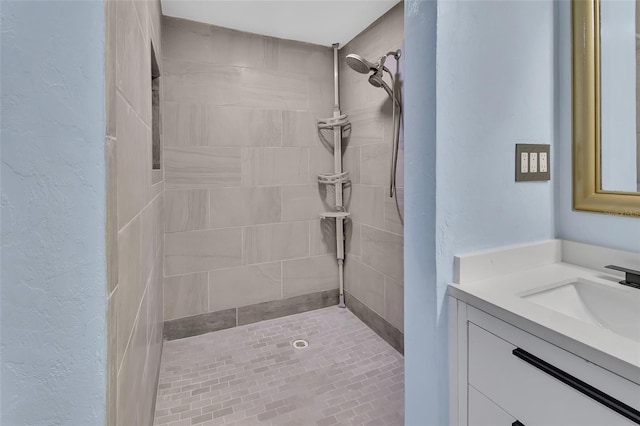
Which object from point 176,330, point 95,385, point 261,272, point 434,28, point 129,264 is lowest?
point 176,330

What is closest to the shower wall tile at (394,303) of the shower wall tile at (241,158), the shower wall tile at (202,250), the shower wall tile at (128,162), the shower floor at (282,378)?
the shower floor at (282,378)

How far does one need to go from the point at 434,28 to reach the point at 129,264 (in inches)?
39.6

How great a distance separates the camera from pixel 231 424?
1426 millimetres

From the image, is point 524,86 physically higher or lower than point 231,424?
higher

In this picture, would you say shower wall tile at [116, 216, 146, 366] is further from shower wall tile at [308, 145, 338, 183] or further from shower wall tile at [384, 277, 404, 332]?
shower wall tile at [308, 145, 338, 183]

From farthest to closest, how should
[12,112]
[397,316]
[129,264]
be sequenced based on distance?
[397,316]
[129,264]
[12,112]

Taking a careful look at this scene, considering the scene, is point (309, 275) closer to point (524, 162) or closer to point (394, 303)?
point (394, 303)

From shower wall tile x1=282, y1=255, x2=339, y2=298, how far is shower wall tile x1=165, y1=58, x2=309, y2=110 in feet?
3.80

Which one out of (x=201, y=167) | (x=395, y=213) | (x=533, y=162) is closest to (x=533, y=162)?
(x=533, y=162)

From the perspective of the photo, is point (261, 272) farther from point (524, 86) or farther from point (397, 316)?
point (524, 86)

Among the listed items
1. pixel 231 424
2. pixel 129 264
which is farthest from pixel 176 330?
pixel 129 264

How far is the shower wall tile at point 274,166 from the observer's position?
90.8 inches

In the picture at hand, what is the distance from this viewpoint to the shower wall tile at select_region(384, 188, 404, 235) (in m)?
1.97

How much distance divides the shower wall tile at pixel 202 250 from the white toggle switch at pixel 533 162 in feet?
5.81
